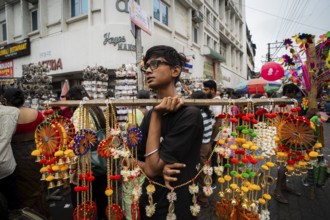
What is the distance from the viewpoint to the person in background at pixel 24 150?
2570 mm

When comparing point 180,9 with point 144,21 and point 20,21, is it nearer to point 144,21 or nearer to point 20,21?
point 144,21

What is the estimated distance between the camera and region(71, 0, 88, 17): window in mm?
9523

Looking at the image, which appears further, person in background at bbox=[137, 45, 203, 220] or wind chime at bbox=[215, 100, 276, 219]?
wind chime at bbox=[215, 100, 276, 219]

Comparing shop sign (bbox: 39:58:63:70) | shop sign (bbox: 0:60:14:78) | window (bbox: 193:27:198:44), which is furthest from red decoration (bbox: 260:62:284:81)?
shop sign (bbox: 0:60:14:78)

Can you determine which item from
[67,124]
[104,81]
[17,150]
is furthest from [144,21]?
[67,124]

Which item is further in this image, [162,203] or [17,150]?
[17,150]

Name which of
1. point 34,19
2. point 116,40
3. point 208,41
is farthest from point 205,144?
point 208,41

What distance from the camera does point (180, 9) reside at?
12.8 m

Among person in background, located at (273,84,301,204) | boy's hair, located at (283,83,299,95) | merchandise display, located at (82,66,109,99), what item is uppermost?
merchandise display, located at (82,66,109,99)

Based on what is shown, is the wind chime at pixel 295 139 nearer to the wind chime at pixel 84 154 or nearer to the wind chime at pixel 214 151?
the wind chime at pixel 214 151

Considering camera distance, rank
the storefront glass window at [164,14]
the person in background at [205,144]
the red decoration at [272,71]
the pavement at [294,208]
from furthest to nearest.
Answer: the storefront glass window at [164,14], the red decoration at [272,71], the person in background at [205,144], the pavement at [294,208]

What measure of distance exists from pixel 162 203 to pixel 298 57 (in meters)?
3.04

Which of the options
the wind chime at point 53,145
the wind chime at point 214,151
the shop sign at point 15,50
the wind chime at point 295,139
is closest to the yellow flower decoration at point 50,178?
the wind chime at point 53,145

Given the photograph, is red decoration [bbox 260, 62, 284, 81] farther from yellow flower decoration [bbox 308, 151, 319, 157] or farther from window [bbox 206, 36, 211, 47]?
window [bbox 206, 36, 211, 47]
